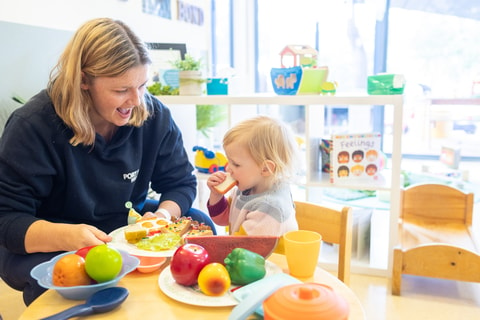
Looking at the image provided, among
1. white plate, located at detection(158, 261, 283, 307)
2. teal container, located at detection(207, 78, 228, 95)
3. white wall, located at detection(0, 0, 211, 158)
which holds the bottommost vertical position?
white plate, located at detection(158, 261, 283, 307)

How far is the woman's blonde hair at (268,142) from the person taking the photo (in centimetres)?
126

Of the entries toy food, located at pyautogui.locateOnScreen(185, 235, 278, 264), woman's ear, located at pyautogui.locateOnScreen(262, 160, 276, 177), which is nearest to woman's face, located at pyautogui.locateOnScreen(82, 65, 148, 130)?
woman's ear, located at pyautogui.locateOnScreen(262, 160, 276, 177)

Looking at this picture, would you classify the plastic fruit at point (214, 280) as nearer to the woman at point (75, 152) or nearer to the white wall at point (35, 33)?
the woman at point (75, 152)

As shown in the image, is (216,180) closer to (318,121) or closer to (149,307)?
(149,307)

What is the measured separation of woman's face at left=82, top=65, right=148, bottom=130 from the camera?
4.02ft

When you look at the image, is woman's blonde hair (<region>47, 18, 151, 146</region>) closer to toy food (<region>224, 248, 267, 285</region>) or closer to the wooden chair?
toy food (<region>224, 248, 267, 285</region>)

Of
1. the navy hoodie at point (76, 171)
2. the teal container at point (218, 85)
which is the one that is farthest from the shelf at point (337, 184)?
the navy hoodie at point (76, 171)

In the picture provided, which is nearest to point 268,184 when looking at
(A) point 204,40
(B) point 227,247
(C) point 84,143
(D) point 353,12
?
(B) point 227,247

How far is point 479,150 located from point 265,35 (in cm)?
218

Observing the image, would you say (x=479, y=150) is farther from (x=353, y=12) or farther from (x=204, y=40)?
(x=204, y=40)

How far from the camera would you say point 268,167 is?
4.06ft

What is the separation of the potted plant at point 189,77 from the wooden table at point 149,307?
151cm

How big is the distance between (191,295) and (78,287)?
0.63 feet

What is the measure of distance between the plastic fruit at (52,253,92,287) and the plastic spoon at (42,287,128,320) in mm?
40
